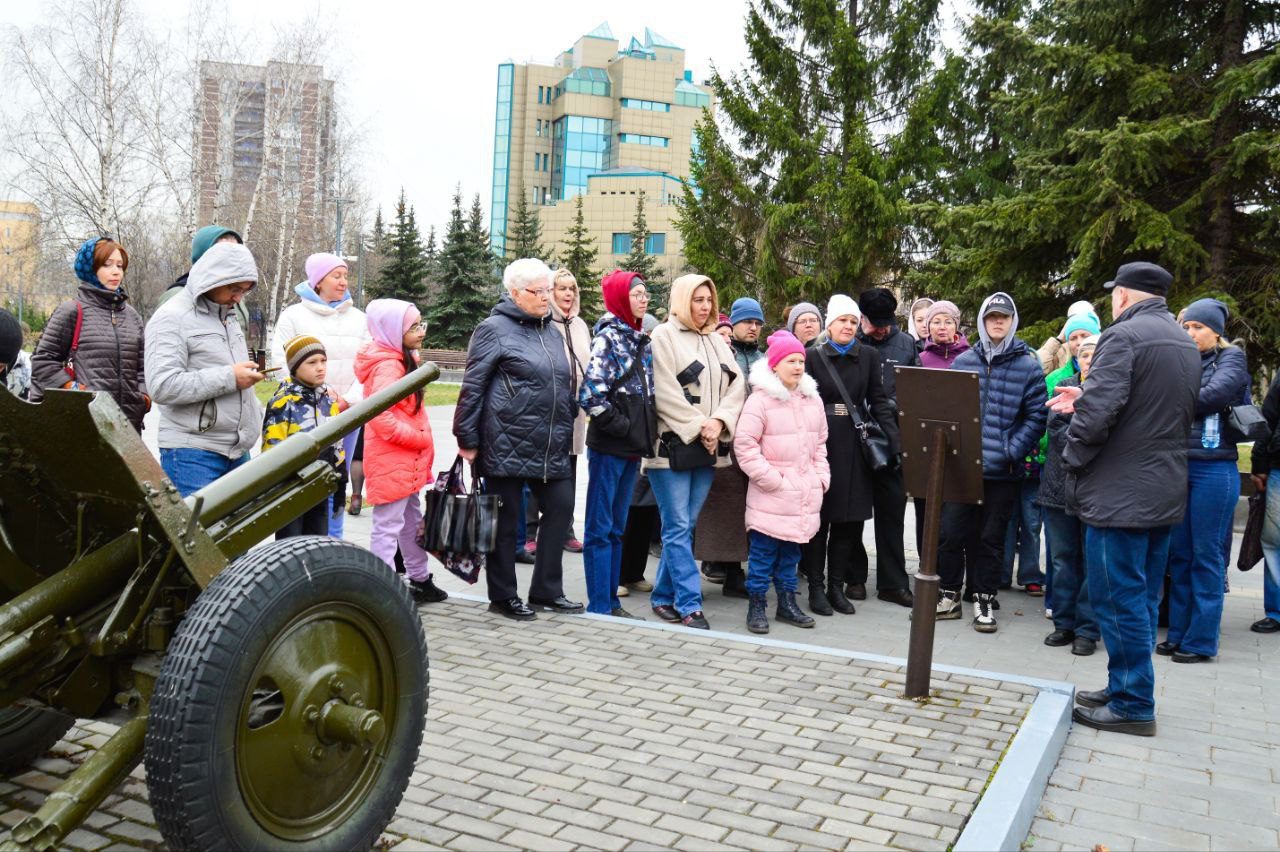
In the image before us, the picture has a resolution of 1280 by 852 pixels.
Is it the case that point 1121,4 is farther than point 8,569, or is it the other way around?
point 1121,4

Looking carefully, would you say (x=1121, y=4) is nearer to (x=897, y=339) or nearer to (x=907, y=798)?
(x=897, y=339)

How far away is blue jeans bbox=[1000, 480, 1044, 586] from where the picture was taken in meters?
7.86

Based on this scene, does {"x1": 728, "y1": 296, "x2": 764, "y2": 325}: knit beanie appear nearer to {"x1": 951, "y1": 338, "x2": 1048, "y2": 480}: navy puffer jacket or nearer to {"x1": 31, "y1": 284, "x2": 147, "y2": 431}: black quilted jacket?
{"x1": 951, "y1": 338, "x2": 1048, "y2": 480}: navy puffer jacket

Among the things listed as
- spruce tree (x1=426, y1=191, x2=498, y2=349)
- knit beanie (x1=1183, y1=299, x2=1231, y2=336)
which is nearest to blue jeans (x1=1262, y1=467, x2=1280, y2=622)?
knit beanie (x1=1183, y1=299, x2=1231, y2=336)

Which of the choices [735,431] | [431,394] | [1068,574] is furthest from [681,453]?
[431,394]

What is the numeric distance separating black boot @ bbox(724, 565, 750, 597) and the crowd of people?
0.9 inches

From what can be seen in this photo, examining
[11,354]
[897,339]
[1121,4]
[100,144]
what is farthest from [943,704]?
[100,144]

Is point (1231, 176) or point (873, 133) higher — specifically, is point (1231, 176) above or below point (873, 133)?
below

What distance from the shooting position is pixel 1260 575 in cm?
910

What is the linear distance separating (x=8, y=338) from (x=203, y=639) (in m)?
3.53

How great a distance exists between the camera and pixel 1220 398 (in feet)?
21.0

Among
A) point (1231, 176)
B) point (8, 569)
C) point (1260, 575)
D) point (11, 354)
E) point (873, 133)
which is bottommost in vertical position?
point (1260, 575)

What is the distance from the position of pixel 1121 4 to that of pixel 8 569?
14794 millimetres

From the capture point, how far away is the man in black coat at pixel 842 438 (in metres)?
7.35
